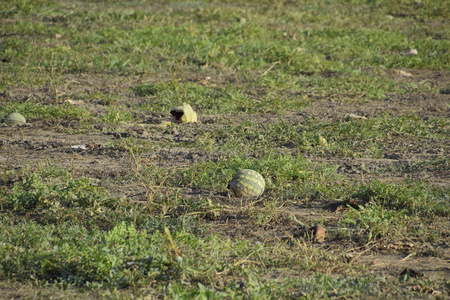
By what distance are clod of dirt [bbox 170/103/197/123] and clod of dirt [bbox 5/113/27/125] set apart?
5.24 feet

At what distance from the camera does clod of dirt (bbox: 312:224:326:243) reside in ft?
12.1

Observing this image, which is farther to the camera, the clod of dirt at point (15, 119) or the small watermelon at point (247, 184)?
the clod of dirt at point (15, 119)

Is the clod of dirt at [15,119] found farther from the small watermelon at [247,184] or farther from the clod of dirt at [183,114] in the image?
the small watermelon at [247,184]

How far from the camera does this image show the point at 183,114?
621cm

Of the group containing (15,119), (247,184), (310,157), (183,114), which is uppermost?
(247,184)

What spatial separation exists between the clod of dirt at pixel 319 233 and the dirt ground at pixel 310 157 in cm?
5

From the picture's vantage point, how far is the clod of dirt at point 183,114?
20.4 ft

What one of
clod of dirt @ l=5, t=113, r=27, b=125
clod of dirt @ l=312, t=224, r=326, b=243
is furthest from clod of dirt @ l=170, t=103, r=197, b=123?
clod of dirt @ l=312, t=224, r=326, b=243

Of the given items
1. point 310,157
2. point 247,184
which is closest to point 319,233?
point 247,184

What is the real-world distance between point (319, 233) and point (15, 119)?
12.6ft

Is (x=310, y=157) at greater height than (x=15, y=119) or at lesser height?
greater

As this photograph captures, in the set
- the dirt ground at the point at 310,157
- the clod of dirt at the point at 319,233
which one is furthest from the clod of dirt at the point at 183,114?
the clod of dirt at the point at 319,233

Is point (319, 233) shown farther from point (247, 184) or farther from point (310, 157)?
A: point (310, 157)

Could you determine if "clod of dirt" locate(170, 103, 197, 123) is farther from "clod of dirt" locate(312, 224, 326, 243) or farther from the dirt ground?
"clod of dirt" locate(312, 224, 326, 243)
